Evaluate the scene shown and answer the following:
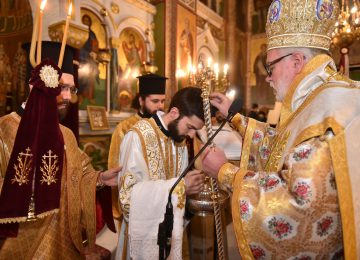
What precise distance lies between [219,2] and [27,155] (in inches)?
494

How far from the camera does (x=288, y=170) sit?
4.01 feet

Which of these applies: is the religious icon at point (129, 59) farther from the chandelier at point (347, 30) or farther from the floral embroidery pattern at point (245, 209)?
the floral embroidery pattern at point (245, 209)

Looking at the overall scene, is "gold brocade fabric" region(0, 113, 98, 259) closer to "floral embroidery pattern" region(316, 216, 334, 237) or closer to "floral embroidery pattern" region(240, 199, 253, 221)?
"floral embroidery pattern" region(240, 199, 253, 221)

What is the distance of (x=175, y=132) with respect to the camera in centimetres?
234

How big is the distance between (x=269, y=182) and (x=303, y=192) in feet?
0.50

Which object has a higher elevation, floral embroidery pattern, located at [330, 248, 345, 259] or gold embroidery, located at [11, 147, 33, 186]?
gold embroidery, located at [11, 147, 33, 186]

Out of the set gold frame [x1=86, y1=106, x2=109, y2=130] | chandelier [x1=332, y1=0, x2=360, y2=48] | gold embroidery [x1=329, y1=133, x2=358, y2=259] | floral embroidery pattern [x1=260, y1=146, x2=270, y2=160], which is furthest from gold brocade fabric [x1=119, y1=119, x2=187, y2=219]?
chandelier [x1=332, y1=0, x2=360, y2=48]

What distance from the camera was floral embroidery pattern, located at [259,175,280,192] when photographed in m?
1.23

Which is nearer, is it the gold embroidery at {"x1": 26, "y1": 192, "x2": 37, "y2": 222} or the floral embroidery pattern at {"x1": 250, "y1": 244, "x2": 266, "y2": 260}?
the floral embroidery pattern at {"x1": 250, "y1": 244, "x2": 266, "y2": 260}

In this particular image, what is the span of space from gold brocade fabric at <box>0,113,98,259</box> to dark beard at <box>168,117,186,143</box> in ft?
2.23

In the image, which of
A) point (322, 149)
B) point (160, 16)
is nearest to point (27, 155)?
point (322, 149)

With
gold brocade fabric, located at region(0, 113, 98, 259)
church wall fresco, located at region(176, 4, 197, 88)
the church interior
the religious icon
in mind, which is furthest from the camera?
church wall fresco, located at region(176, 4, 197, 88)

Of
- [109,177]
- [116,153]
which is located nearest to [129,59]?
[116,153]

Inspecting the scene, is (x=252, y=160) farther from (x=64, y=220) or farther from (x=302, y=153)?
(x=64, y=220)
